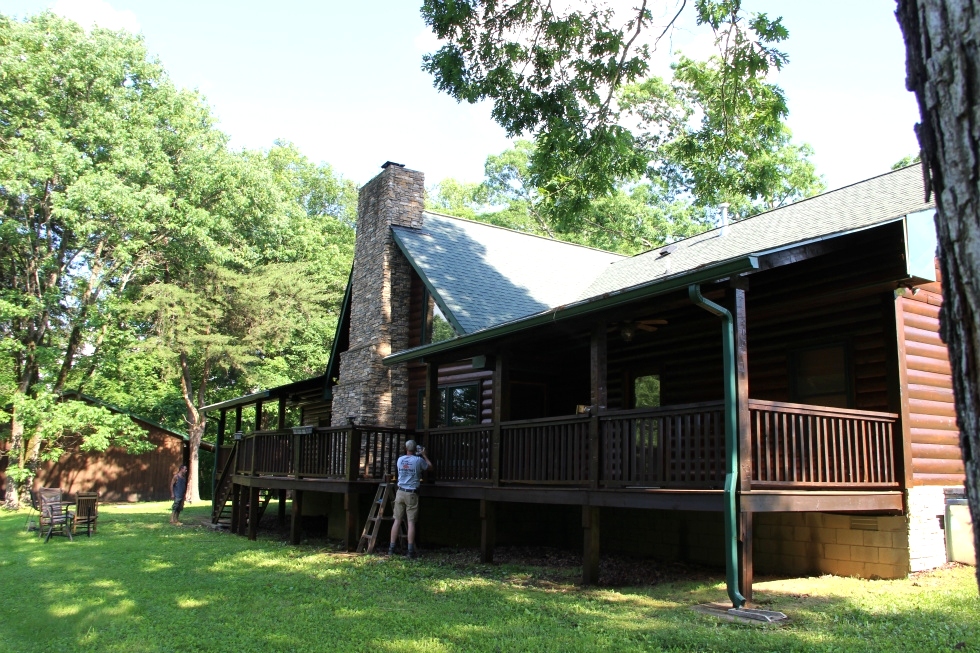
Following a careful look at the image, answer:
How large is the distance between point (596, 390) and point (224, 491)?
13.8m

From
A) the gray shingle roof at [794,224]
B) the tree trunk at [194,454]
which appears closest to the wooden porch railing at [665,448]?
the gray shingle roof at [794,224]

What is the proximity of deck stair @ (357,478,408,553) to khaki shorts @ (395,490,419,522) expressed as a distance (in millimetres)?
310

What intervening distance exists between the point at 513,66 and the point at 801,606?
8.41m

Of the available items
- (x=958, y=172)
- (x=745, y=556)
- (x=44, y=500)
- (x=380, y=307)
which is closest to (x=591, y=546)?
(x=745, y=556)

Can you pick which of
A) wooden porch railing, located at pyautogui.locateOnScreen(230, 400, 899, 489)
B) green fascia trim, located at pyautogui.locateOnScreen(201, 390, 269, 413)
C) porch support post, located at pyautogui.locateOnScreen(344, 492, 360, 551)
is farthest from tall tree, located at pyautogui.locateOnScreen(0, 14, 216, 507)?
wooden porch railing, located at pyautogui.locateOnScreen(230, 400, 899, 489)

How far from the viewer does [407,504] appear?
13.4 metres

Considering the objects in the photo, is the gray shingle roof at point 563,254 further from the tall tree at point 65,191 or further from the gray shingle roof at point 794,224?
the tall tree at point 65,191

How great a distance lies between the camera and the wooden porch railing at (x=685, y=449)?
8.91 m

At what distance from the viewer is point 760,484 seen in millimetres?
8656

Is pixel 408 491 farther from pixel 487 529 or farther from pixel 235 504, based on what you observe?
pixel 235 504

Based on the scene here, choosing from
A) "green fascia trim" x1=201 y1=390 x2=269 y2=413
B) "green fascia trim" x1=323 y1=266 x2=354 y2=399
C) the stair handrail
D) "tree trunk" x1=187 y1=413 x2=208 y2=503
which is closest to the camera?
"green fascia trim" x1=201 y1=390 x2=269 y2=413

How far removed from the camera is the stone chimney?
59.6 ft

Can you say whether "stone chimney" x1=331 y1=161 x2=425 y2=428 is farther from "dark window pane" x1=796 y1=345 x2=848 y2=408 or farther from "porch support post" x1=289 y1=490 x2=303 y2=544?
"dark window pane" x1=796 y1=345 x2=848 y2=408

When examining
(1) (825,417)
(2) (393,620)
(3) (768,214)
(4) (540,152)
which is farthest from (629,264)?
(2) (393,620)
